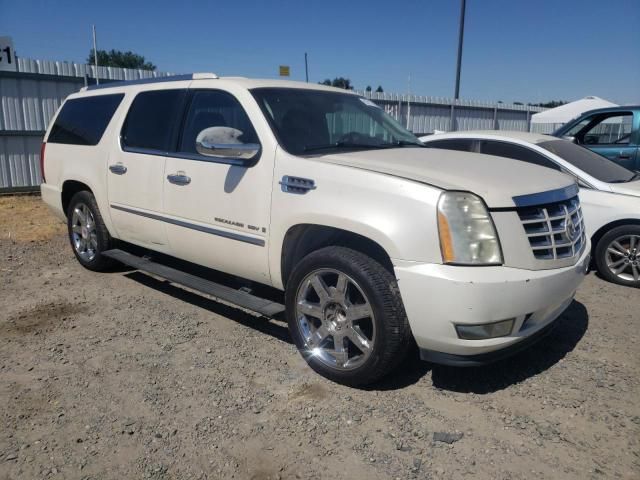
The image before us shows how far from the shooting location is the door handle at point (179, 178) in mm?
4006

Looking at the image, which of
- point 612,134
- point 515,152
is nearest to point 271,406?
point 515,152

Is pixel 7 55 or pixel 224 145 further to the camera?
pixel 7 55

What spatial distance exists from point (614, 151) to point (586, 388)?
5925 millimetres

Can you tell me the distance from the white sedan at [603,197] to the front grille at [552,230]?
2.43m

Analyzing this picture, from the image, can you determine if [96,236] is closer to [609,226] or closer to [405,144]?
[405,144]

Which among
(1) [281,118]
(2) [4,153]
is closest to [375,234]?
(1) [281,118]

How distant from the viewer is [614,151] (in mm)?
7902

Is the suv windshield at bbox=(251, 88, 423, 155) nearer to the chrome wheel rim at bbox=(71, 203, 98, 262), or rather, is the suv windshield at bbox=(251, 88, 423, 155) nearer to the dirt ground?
the dirt ground

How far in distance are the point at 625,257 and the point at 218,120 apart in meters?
4.35

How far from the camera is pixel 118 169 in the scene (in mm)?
4711

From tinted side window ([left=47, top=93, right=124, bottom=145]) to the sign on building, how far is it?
18.3ft

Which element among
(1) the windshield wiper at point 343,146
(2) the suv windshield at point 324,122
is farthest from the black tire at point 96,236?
(1) the windshield wiper at point 343,146

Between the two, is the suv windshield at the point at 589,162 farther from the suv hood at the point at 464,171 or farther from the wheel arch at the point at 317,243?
the wheel arch at the point at 317,243

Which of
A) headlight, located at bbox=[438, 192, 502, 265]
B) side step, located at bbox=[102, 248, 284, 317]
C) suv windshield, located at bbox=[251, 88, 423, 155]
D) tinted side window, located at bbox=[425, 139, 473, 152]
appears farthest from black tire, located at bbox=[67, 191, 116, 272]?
tinted side window, located at bbox=[425, 139, 473, 152]
